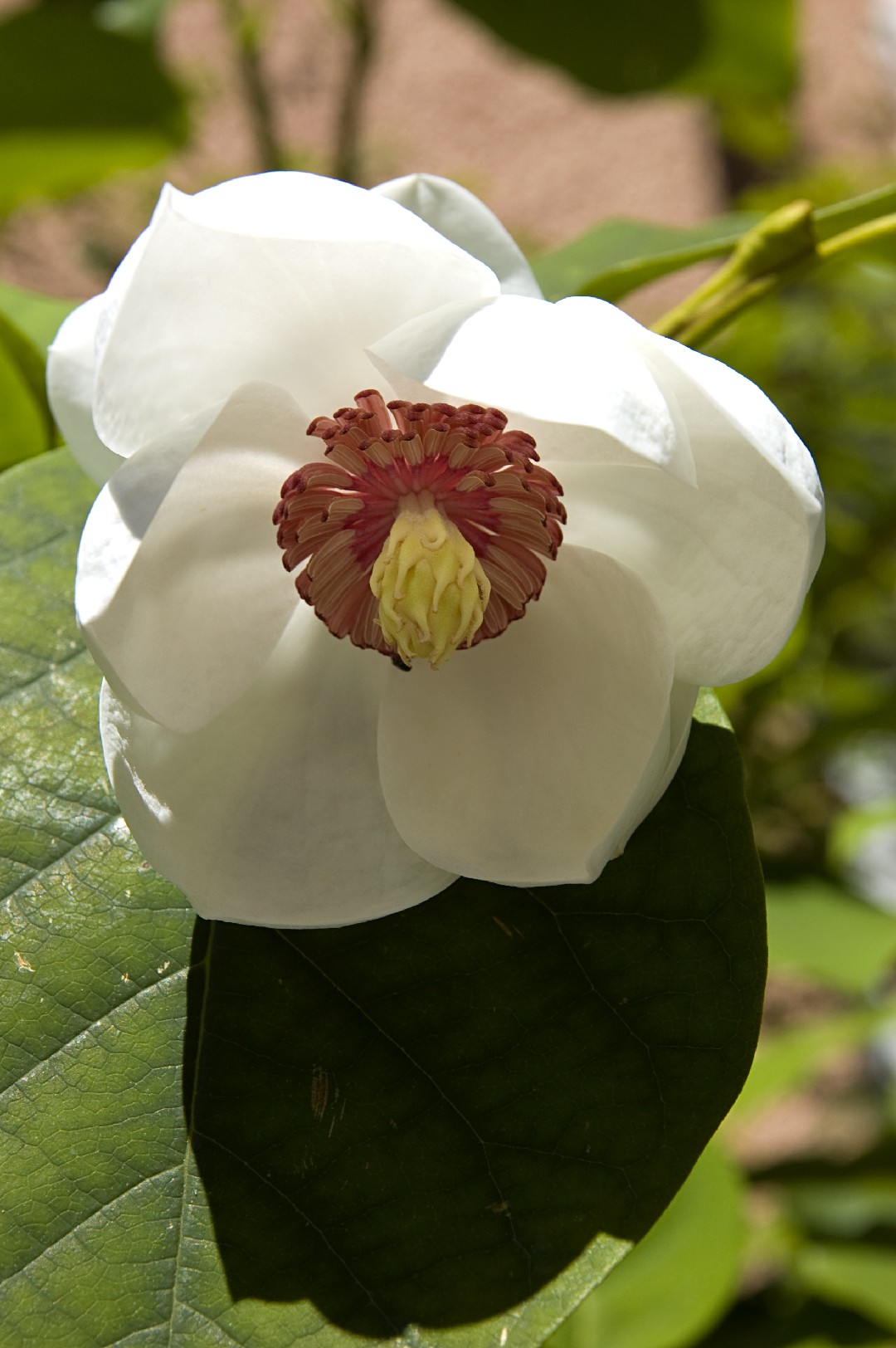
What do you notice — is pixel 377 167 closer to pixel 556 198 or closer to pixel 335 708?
pixel 556 198

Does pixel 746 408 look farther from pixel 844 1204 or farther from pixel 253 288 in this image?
pixel 844 1204

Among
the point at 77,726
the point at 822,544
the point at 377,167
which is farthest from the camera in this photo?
the point at 377,167

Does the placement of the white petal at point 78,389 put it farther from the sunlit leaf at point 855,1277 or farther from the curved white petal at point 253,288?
the sunlit leaf at point 855,1277

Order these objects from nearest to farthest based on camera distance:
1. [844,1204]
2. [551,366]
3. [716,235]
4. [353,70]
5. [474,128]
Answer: [551,366], [716,235], [353,70], [844,1204], [474,128]

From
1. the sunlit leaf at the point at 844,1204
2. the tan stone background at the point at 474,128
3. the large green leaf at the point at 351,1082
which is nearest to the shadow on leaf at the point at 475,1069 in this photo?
the large green leaf at the point at 351,1082

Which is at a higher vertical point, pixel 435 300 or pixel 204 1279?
pixel 435 300

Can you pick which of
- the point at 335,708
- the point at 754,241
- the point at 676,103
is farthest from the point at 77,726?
the point at 676,103

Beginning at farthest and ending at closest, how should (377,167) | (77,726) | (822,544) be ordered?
(377,167)
(77,726)
(822,544)

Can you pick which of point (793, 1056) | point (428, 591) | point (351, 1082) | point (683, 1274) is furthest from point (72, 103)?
point (793, 1056)
